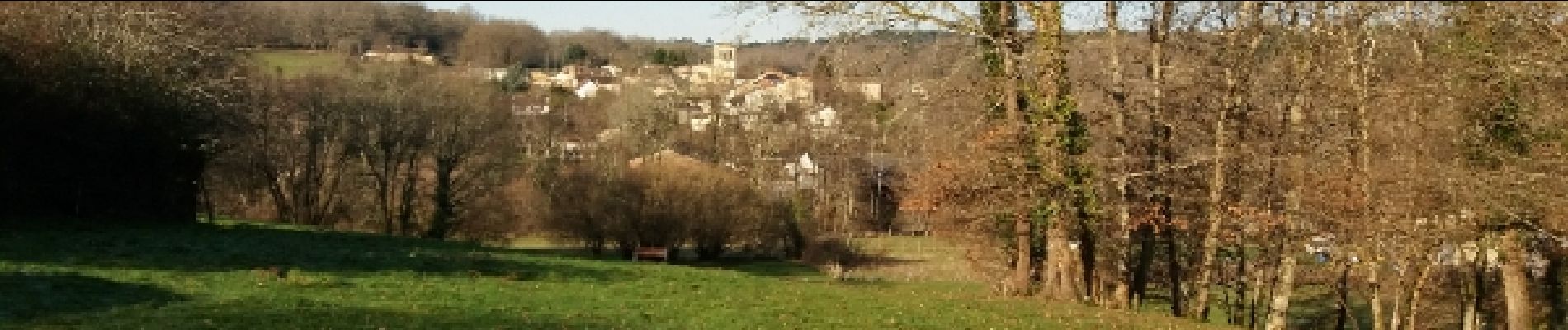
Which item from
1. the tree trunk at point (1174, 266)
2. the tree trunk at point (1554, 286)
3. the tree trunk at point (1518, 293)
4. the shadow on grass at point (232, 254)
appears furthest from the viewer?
the tree trunk at point (1174, 266)

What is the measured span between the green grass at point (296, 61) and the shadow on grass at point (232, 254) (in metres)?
31.3

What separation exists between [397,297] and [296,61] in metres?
63.7

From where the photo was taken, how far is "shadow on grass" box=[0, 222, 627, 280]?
19.3 meters

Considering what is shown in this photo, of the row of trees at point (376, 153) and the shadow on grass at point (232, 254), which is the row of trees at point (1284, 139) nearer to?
the shadow on grass at point (232, 254)

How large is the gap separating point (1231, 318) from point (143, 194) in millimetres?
28771

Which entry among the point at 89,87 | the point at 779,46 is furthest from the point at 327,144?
the point at 779,46

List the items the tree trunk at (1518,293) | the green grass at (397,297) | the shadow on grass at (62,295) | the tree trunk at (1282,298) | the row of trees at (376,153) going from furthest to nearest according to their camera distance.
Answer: the row of trees at (376,153), the tree trunk at (1518,293), the tree trunk at (1282,298), the green grass at (397,297), the shadow on grass at (62,295)

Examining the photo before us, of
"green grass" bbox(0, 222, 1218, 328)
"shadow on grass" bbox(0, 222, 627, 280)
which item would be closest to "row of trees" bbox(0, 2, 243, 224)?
"shadow on grass" bbox(0, 222, 627, 280)

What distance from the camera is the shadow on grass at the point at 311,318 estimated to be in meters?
12.7

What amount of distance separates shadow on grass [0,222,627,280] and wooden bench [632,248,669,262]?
1728 centimetres

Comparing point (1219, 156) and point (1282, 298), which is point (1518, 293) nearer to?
point (1282, 298)

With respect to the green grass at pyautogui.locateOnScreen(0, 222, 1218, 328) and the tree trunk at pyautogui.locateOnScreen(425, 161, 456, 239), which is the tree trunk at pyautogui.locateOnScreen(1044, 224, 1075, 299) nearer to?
the green grass at pyautogui.locateOnScreen(0, 222, 1218, 328)

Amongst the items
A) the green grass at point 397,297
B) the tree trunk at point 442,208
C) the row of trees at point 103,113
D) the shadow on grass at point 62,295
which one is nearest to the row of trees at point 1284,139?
the green grass at point 397,297

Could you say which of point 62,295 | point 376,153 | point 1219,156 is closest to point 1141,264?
point 1219,156
